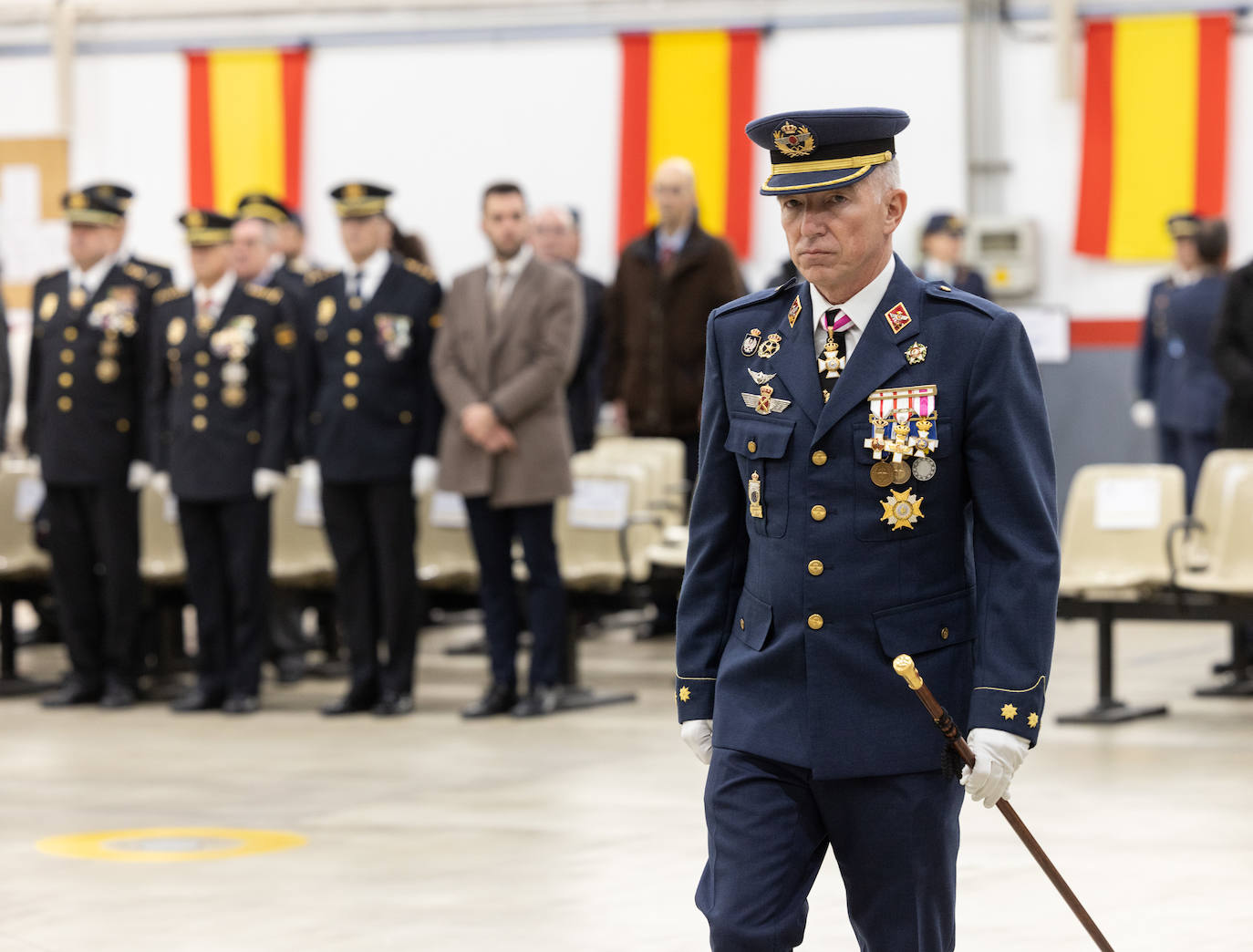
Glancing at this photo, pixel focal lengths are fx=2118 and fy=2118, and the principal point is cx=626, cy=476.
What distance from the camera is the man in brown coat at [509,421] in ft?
24.4

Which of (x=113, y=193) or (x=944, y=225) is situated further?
(x=944, y=225)

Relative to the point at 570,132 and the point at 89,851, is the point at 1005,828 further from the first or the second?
the point at 570,132

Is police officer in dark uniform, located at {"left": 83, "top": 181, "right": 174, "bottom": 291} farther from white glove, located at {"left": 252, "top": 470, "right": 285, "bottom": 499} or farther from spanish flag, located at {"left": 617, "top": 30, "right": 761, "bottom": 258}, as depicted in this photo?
spanish flag, located at {"left": 617, "top": 30, "right": 761, "bottom": 258}

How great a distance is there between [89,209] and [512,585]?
2211 millimetres

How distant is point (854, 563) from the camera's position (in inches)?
110

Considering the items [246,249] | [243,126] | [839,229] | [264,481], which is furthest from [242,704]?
[243,126]

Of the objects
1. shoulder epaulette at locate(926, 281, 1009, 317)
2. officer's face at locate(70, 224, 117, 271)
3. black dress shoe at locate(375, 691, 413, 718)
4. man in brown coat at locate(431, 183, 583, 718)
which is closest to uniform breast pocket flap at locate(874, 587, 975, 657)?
shoulder epaulette at locate(926, 281, 1009, 317)

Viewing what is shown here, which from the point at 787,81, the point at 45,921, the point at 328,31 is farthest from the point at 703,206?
the point at 45,921

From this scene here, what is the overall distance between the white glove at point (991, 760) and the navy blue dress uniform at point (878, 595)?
20 mm

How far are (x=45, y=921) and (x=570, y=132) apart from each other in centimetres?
830

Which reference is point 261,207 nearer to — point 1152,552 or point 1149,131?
point 1152,552

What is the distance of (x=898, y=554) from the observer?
2.79 m

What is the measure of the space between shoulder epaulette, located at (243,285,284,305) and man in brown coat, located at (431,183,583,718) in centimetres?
69

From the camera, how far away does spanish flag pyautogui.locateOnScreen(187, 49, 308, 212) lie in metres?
12.8
